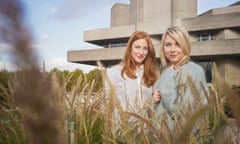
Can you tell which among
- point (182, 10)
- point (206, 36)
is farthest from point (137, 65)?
point (182, 10)

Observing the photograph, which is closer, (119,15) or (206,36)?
(206,36)

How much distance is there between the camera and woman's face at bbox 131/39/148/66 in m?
3.27

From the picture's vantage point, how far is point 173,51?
2592mm

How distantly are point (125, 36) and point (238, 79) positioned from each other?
1408 centimetres

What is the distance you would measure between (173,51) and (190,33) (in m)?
32.8

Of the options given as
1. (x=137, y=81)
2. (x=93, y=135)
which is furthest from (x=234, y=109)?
(x=137, y=81)

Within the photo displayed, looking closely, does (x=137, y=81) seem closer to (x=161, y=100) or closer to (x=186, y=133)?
(x=161, y=100)

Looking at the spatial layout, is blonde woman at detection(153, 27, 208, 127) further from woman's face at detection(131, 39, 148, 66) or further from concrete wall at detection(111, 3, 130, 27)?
concrete wall at detection(111, 3, 130, 27)

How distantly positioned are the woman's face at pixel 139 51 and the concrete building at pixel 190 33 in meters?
26.5

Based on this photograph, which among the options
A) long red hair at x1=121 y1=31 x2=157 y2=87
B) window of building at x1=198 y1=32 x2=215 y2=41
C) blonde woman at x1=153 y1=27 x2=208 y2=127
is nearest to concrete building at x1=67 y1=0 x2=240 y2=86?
window of building at x1=198 y1=32 x2=215 y2=41

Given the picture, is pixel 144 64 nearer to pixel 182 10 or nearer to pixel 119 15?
pixel 182 10

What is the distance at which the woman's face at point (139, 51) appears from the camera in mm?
3267

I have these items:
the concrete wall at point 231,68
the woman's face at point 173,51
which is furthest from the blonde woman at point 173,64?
the concrete wall at point 231,68

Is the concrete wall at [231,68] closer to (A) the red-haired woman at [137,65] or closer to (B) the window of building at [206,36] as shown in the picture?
(B) the window of building at [206,36]
